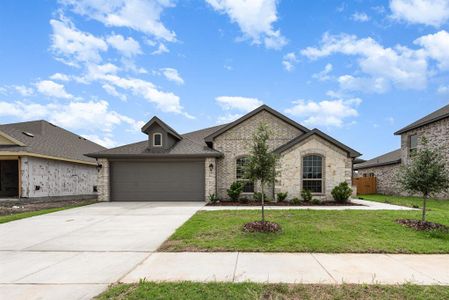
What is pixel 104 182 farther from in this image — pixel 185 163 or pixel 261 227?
pixel 261 227

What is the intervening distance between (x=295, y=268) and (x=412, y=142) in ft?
72.6

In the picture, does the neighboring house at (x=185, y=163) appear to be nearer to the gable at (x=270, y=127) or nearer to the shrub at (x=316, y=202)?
the gable at (x=270, y=127)

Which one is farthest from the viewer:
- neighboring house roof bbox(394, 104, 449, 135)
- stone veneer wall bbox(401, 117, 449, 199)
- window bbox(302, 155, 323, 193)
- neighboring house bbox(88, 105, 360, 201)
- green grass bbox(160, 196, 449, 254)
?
neighboring house roof bbox(394, 104, 449, 135)

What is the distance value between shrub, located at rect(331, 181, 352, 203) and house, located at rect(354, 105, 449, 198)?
122 inches

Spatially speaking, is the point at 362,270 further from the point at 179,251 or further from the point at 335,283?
the point at 179,251

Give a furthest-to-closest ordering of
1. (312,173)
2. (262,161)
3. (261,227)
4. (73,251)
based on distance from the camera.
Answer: (312,173) → (262,161) → (261,227) → (73,251)

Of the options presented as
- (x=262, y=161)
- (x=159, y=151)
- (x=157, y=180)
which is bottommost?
(x=157, y=180)

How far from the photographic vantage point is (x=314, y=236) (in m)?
7.27

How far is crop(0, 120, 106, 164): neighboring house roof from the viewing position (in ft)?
57.8

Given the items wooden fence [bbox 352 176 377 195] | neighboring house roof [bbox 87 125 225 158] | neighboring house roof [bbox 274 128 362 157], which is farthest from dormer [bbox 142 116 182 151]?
wooden fence [bbox 352 176 377 195]

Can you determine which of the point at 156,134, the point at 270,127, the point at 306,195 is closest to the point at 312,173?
the point at 306,195

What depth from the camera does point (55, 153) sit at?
1936 centimetres

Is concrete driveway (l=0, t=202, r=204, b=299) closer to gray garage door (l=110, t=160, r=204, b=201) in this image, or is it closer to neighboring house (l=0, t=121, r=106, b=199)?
gray garage door (l=110, t=160, r=204, b=201)

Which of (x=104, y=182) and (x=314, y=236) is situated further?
(x=104, y=182)
